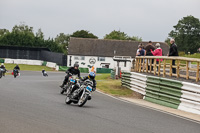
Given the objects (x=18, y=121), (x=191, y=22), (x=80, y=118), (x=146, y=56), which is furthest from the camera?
(x=191, y=22)

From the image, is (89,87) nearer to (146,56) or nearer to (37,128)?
(37,128)

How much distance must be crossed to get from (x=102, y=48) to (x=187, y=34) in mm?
27192

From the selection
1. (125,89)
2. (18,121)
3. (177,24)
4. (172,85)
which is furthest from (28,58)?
(18,121)

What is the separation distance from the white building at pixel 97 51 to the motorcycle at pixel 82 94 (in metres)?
78.7

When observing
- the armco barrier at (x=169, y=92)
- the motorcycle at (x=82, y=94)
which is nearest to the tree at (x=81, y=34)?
the armco barrier at (x=169, y=92)

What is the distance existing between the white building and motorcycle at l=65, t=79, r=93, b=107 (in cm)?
7867

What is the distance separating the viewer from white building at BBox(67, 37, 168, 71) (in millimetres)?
94875

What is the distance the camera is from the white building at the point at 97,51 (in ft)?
311

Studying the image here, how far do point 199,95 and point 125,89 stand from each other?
9.66 metres

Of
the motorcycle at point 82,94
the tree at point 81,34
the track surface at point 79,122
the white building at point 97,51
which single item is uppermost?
the tree at point 81,34

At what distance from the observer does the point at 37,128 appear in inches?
345

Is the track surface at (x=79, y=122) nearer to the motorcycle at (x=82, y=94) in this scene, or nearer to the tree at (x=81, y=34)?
the motorcycle at (x=82, y=94)

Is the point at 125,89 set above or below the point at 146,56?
below

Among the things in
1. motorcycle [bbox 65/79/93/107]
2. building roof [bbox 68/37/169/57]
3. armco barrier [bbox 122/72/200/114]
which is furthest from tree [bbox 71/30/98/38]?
motorcycle [bbox 65/79/93/107]
